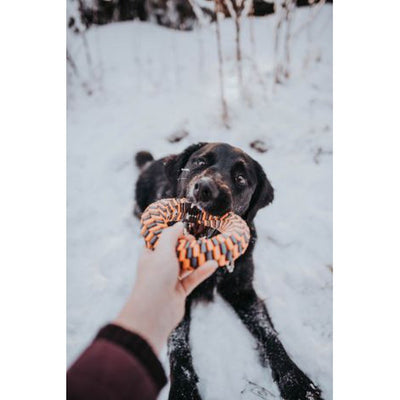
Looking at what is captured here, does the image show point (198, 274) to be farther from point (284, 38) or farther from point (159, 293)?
point (284, 38)

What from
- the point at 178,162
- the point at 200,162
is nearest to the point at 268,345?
the point at 200,162

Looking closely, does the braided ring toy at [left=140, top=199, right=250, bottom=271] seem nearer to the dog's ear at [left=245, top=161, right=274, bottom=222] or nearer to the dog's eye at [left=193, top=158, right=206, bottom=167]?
the dog's eye at [left=193, top=158, right=206, bottom=167]

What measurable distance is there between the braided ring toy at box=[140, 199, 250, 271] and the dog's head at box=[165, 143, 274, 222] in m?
A: 0.09

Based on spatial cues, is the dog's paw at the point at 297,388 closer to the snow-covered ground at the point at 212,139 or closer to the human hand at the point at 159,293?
the snow-covered ground at the point at 212,139

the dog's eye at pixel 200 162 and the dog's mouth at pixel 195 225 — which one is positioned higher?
the dog's eye at pixel 200 162

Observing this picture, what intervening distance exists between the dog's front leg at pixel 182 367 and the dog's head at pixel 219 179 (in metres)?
0.85

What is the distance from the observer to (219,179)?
6.02 ft

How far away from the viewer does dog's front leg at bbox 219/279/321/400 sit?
174 centimetres

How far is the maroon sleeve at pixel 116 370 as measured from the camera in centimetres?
80
